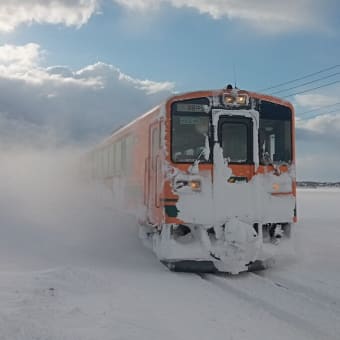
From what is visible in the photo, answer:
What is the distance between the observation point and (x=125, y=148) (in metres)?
12.4

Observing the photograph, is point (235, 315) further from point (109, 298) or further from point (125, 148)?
point (125, 148)

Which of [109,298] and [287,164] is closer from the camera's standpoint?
[109,298]

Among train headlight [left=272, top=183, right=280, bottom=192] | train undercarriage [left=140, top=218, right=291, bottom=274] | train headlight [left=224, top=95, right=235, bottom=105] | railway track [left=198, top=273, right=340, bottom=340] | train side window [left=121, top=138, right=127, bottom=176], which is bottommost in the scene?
railway track [left=198, top=273, right=340, bottom=340]

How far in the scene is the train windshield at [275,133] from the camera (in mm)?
8953

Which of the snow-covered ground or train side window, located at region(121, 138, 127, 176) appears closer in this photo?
the snow-covered ground

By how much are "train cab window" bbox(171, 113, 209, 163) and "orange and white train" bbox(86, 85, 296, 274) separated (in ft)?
0.06

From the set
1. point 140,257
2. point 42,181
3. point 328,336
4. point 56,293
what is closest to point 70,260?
point 140,257

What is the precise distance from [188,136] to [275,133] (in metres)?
1.69

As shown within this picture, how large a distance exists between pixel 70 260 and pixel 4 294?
342cm

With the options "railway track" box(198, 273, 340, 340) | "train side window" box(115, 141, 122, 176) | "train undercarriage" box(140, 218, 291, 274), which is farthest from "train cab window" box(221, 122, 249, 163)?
"train side window" box(115, 141, 122, 176)

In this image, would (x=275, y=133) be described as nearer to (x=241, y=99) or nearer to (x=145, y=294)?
(x=241, y=99)

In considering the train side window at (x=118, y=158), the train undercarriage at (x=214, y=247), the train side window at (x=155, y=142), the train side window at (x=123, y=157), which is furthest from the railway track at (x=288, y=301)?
the train side window at (x=118, y=158)

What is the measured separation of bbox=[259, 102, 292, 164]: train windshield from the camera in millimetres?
8953

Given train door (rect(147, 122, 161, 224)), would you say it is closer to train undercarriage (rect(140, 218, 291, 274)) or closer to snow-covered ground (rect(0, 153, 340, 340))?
train undercarriage (rect(140, 218, 291, 274))
